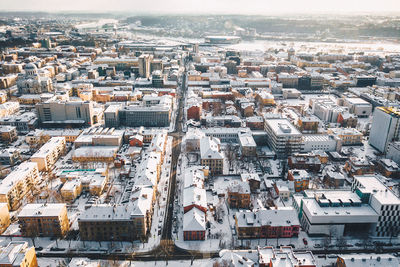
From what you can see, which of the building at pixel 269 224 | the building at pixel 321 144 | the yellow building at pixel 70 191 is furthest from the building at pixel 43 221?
the building at pixel 321 144

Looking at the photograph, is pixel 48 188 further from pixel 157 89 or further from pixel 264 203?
pixel 157 89

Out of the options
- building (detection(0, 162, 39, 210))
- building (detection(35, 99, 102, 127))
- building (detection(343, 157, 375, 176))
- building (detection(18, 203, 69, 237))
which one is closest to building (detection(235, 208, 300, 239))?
building (detection(343, 157, 375, 176))

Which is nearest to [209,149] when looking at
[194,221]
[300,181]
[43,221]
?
[300,181]

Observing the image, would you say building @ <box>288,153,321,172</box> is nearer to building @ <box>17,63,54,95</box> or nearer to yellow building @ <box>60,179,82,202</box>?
yellow building @ <box>60,179,82,202</box>

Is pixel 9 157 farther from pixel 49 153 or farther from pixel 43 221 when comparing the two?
pixel 43 221

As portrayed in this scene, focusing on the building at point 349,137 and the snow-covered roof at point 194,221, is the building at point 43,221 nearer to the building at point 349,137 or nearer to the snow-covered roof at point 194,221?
the snow-covered roof at point 194,221

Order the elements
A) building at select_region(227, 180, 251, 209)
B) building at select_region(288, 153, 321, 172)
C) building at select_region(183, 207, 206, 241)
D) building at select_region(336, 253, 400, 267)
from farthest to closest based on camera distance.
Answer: building at select_region(288, 153, 321, 172) < building at select_region(227, 180, 251, 209) < building at select_region(183, 207, 206, 241) < building at select_region(336, 253, 400, 267)

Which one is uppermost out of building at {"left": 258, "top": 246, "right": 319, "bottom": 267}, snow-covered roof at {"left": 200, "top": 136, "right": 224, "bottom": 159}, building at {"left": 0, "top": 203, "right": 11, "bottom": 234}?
snow-covered roof at {"left": 200, "top": 136, "right": 224, "bottom": 159}
